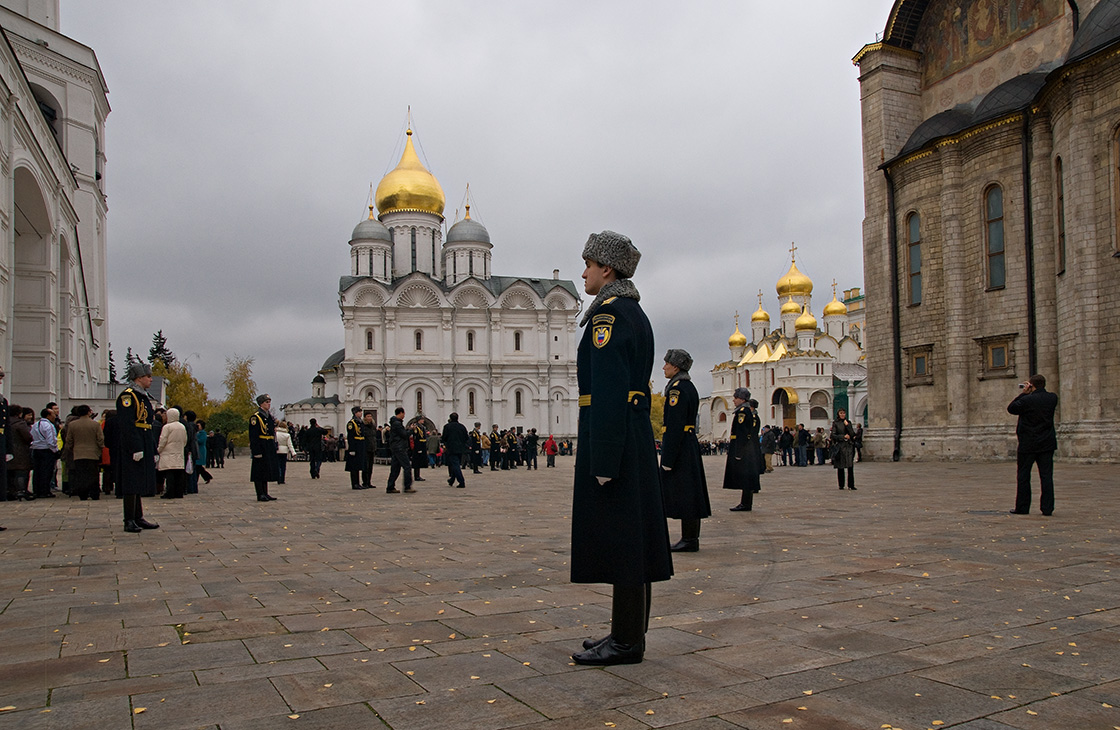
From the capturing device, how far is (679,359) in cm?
774

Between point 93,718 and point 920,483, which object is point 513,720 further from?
point 920,483

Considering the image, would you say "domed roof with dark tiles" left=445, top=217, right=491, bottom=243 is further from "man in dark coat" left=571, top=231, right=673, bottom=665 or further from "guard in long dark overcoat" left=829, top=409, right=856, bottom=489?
"man in dark coat" left=571, top=231, right=673, bottom=665

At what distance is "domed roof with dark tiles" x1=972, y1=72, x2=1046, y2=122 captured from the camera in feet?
77.9

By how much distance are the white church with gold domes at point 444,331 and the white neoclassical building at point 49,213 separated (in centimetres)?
2584


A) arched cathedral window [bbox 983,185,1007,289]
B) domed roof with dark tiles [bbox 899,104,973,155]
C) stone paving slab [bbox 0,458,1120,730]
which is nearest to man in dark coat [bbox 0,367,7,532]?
stone paving slab [bbox 0,458,1120,730]

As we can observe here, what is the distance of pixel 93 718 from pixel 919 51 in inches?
1252

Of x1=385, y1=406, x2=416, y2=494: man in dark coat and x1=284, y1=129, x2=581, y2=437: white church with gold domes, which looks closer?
x1=385, y1=406, x2=416, y2=494: man in dark coat

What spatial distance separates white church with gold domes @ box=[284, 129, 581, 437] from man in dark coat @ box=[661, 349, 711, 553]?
2113 inches

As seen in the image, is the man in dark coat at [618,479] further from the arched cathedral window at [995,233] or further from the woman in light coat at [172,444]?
the arched cathedral window at [995,233]

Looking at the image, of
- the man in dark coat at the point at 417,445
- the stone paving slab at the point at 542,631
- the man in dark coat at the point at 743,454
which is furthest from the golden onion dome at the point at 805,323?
the stone paving slab at the point at 542,631

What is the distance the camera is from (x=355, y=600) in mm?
5328

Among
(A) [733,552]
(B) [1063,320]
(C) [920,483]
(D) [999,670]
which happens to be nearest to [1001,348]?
(B) [1063,320]

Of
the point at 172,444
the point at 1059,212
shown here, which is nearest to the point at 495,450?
the point at 172,444

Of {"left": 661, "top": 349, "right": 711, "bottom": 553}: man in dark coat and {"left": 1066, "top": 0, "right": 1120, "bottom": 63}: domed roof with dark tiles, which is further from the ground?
{"left": 1066, "top": 0, "right": 1120, "bottom": 63}: domed roof with dark tiles
